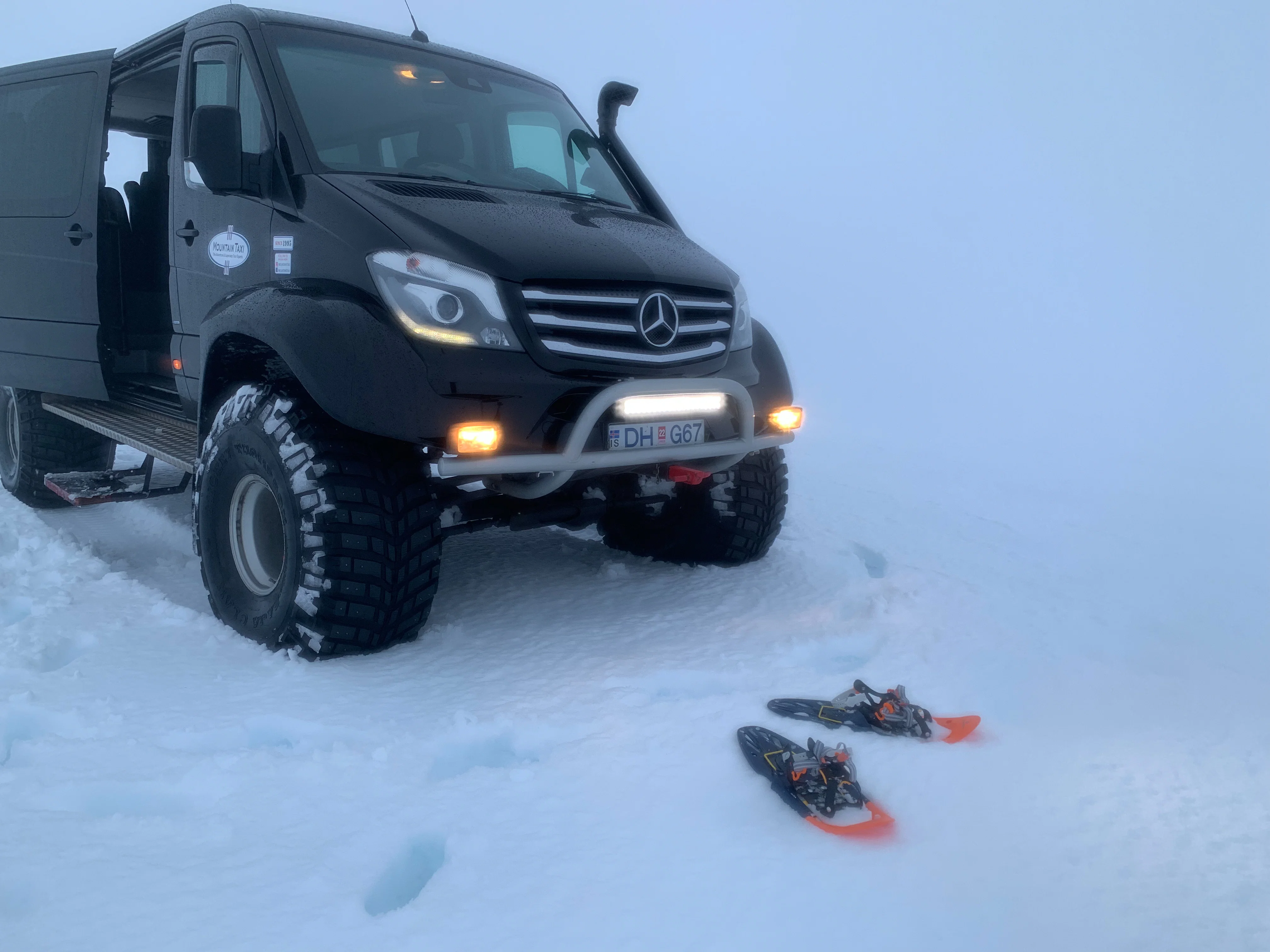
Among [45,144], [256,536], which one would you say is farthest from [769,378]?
[45,144]

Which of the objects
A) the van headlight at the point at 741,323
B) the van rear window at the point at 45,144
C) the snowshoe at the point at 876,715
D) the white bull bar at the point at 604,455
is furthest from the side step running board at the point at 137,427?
the snowshoe at the point at 876,715

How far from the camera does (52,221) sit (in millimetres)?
4508

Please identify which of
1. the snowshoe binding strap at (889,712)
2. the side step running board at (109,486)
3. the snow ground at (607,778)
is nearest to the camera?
the snow ground at (607,778)

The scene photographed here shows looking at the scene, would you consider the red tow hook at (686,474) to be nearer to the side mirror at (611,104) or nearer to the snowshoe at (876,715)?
the snowshoe at (876,715)

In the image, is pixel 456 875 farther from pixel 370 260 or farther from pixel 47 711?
pixel 370 260

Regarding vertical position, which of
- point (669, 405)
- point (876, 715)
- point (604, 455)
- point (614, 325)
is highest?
point (614, 325)

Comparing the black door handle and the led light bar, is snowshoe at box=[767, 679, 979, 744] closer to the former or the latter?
the led light bar

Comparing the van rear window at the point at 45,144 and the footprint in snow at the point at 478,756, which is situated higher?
the van rear window at the point at 45,144

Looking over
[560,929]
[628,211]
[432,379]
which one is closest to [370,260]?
[432,379]

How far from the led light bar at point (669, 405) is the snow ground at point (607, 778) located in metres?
0.77

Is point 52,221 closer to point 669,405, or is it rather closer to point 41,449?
point 41,449

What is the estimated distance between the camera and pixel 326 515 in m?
2.77

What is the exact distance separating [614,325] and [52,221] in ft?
10.5

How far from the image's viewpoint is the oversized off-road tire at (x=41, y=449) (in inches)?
198
